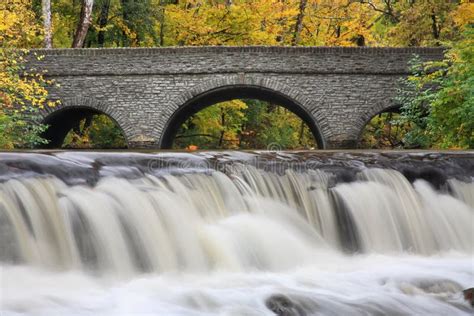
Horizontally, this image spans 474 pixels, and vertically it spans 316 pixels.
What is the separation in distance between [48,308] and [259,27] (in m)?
18.1

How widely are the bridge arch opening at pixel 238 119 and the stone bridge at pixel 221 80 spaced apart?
10.0 inches

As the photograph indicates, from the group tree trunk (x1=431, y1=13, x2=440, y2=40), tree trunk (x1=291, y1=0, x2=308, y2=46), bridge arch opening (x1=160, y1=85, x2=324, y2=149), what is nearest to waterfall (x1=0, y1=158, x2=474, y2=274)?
bridge arch opening (x1=160, y1=85, x2=324, y2=149)

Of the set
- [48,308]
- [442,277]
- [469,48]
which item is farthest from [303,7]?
[48,308]

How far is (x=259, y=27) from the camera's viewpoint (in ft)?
68.5

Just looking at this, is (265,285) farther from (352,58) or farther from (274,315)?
(352,58)

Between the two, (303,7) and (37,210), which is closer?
(37,210)

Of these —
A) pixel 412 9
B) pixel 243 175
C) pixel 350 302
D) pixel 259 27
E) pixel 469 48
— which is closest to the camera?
pixel 350 302

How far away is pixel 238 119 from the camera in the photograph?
22547 millimetres

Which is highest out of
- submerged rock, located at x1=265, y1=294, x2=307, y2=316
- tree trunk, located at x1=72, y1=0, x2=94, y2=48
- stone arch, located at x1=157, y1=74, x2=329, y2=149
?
tree trunk, located at x1=72, y1=0, x2=94, y2=48

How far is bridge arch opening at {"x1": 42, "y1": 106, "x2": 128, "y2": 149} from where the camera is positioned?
1723 centimetres

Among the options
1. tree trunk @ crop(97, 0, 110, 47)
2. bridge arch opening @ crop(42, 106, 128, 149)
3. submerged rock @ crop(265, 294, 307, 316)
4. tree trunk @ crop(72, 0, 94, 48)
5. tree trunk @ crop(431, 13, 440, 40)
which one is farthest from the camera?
tree trunk @ crop(97, 0, 110, 47)

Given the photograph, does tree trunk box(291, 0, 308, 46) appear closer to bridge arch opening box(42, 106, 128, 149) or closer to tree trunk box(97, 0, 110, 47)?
tree trunk box(97, 0, 110, 47)

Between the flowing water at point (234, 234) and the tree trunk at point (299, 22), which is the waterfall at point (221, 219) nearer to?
the flowing water at point (234, 234)

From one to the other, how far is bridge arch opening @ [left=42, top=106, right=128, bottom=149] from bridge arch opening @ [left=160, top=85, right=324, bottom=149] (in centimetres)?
221
